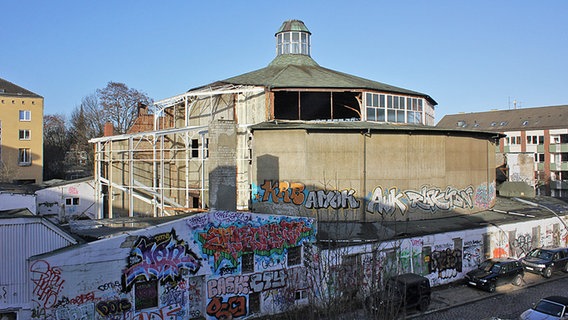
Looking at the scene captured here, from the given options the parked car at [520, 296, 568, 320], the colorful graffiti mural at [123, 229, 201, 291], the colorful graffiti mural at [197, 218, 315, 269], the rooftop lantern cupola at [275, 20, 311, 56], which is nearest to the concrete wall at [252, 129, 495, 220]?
the colorful graffiti mural at [197, 218, 315, 269]

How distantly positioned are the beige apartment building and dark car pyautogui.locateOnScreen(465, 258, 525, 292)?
45939 millimetres

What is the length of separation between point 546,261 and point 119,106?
53.1 m

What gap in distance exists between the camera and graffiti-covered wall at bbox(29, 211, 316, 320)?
43.6ft

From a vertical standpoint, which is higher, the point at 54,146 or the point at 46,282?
the point at 54,146

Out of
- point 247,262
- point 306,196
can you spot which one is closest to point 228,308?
point 247,262

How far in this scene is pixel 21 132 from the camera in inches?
1882

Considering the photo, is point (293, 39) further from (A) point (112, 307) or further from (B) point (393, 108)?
(A) point (112, 307)

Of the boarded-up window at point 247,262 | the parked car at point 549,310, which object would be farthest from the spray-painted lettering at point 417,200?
the boarded-up window at point 247,262

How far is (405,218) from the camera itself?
23.8 m

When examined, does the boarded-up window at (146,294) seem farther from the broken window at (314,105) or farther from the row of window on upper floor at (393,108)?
the row of window on upper floor at (393,108)

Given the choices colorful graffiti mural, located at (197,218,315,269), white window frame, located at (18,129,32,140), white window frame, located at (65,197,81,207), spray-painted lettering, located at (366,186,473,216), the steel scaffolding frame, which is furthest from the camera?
white window frame, located at (18,129,32,140)

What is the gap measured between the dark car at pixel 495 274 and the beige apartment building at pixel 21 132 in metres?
45.9

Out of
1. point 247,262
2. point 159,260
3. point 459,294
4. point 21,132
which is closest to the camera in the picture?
point 159,260

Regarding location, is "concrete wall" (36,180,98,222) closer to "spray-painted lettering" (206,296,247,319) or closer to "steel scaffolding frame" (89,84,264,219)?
"steel scaffolding frame" (89,84,264,219)
